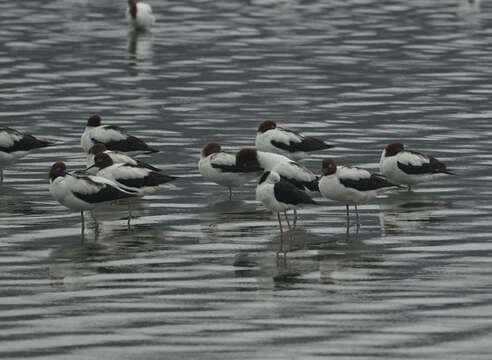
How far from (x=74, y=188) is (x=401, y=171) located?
19.7 feet

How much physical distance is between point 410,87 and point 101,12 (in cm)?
2168

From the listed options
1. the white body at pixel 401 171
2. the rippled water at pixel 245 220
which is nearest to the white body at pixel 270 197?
the rippled water at pixel 245 220

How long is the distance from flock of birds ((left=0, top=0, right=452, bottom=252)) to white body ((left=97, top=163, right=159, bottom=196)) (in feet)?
0.05

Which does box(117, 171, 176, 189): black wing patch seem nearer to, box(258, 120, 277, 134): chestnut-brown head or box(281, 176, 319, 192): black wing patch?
box(281, 176, 319, 192): black wing patch

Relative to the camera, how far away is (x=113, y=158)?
78.2 ft

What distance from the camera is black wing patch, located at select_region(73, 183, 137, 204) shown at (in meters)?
21.1

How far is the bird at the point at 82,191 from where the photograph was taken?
21109mm

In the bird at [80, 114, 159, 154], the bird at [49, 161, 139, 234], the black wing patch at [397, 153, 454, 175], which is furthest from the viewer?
the bird at [80, 114, 159, 154]

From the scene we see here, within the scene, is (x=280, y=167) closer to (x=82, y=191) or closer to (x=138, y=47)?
(x=82, y=191)

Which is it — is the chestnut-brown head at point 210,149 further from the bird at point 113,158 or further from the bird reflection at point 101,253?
the bird reflection at point 101,253

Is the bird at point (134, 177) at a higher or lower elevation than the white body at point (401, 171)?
higher

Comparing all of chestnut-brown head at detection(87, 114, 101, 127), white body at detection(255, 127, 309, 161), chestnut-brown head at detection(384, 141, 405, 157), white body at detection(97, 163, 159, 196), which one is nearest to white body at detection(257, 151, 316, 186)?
white body at detection(97, 163, 159, 196)

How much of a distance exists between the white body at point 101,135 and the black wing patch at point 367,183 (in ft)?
20.0

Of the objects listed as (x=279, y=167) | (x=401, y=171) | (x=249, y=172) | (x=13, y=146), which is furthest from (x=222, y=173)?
(x=13, y=146)
